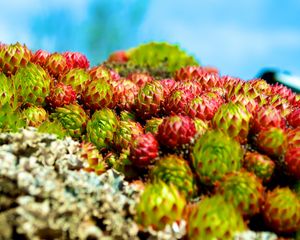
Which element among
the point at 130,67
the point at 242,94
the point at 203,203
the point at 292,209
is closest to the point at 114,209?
the point at 203,203

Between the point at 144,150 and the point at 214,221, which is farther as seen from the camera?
the point at 144,150

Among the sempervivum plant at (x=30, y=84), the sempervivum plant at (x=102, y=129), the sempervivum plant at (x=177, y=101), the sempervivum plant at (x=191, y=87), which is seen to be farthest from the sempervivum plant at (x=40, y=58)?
the sempervivum plant at (x=177, y=101)

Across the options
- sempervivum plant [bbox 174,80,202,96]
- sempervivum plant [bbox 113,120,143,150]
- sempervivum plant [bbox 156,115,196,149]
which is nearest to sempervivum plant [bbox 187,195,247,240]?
sempervivum plant [bbox 156,115,196,149]

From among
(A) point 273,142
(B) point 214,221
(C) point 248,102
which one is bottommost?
(B) point 214,221

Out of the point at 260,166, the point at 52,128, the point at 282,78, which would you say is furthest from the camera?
the point at 282,78

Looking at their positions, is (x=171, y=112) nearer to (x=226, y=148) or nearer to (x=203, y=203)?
(x=226, y=148)

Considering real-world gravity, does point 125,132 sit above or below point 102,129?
below

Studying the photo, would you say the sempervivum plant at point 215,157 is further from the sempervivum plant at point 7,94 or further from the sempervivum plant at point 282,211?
the sempervivum plant at point 7,94

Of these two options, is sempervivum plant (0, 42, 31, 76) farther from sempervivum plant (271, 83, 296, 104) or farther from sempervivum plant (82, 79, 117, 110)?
sempervivum plant (271, 83, 296, 104)

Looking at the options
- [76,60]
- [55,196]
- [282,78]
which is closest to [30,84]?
[76,60]

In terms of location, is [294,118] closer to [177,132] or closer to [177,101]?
[177,101]
